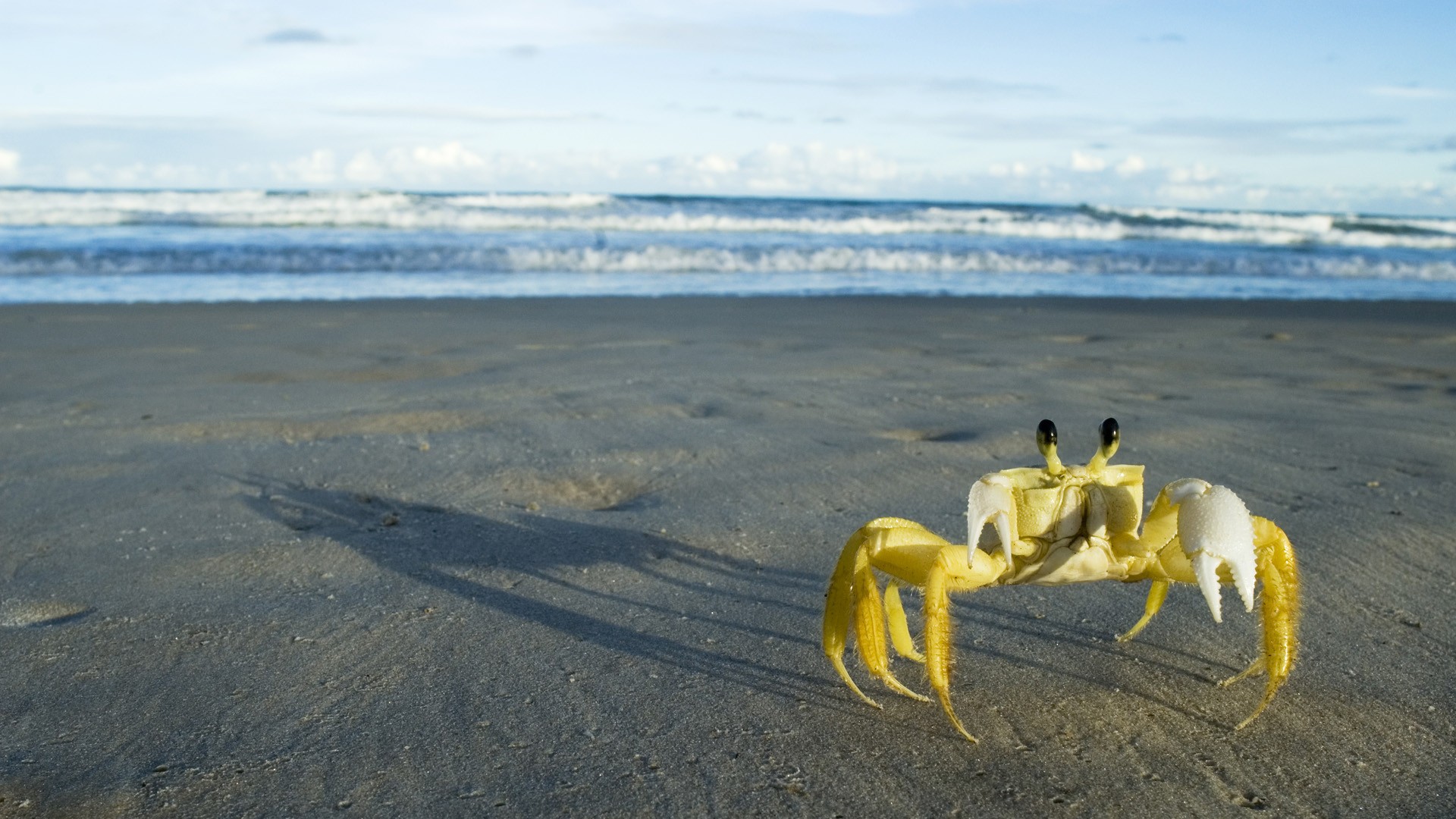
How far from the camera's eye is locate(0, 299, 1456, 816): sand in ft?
7.30

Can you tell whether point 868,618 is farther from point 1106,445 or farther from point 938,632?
point 1106,445

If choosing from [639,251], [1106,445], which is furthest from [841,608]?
[639,251]

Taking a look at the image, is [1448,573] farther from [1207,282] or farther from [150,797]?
[1207,282]

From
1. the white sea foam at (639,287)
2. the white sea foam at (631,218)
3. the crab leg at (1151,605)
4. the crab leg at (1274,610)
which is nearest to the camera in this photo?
the crab leg at (1274,610)

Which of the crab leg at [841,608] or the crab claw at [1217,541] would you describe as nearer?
the crab claw at [1217,541]

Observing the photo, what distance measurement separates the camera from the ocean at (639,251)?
14953 millimetres

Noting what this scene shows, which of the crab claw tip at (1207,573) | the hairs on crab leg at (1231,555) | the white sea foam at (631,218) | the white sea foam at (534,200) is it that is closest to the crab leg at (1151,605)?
the hairs on crab leg at (1231,555)

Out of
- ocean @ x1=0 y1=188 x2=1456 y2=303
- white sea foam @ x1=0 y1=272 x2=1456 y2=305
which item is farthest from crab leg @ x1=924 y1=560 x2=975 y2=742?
ocean @ x1=0 y1=188 x2=1456 y2=303

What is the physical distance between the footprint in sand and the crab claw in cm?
273

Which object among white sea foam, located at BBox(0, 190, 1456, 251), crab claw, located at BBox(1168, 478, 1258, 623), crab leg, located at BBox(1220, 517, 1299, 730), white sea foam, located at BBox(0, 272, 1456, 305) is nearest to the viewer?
crab claw, located at BBox(1168, 478, 1258, 623)

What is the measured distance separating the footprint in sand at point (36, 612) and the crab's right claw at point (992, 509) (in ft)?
7.65

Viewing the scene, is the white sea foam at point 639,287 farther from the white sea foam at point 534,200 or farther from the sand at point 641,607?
the white sea foam at point 534,200

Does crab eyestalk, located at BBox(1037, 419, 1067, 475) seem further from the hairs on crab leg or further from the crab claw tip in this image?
the crab claw tip

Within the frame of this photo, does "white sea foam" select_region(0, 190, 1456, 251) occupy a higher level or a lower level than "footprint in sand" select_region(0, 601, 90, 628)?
higher
